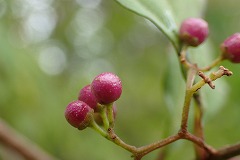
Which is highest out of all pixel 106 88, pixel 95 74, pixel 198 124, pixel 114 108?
pixel 106 88

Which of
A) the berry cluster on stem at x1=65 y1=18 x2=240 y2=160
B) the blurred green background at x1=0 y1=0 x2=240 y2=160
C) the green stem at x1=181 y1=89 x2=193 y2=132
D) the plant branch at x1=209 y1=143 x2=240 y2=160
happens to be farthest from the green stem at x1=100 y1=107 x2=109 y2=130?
the blurred green background at x1=0 y1=0 x2=240 y2=160

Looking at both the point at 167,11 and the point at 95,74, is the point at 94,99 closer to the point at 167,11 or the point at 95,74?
the point at 167,11

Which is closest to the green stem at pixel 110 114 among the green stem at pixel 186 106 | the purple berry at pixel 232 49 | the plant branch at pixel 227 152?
the green stem at pixel 186 106

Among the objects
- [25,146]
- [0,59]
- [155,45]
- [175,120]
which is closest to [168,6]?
[175,120]

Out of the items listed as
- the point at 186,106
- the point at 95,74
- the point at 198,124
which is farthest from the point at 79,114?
the point at 95,74

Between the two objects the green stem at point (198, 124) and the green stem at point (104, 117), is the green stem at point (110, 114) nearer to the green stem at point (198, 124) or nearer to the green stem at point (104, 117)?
the green stem at point (104, 117)

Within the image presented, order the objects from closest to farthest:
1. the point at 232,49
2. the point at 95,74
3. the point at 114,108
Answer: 1. the point at 114,108
2. the point at 232,49
3. the point at 95,74
